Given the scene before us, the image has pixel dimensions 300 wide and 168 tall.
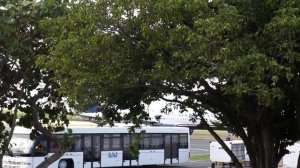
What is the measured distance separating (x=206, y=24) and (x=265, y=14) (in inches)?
44.4

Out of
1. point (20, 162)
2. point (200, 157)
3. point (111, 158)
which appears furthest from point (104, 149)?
point (200, 157)

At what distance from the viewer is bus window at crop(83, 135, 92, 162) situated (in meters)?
25.8

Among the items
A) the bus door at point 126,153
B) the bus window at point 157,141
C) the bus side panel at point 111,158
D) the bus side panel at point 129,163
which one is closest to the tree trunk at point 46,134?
the bus side panel at point 111,158

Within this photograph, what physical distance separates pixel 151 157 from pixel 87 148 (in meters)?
3.98

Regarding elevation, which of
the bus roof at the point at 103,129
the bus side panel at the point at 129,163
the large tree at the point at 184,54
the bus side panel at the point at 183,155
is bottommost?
the bus side panel at the point at 129,163

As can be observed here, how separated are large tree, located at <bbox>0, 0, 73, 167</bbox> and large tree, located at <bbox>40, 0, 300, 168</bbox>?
56 centimetres

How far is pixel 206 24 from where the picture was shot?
7.74 meters

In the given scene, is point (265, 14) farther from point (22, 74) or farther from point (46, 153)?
point (46, 153)

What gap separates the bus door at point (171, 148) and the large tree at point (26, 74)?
16793 millimetres

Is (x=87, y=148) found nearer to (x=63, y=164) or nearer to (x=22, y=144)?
(x=63, y=164)

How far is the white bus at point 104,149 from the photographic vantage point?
24000 millimetres

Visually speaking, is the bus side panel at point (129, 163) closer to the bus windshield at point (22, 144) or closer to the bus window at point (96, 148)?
the bus window at point (96, 148)

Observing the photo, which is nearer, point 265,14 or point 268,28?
point 268,28

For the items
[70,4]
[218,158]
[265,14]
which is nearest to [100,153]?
[218,158]
